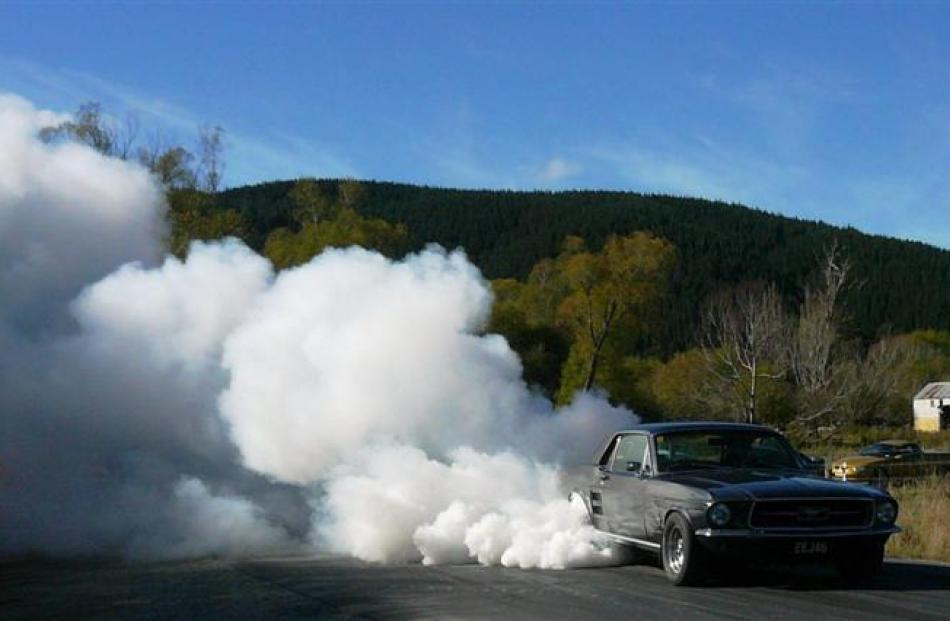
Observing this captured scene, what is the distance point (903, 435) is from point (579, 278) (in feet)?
118

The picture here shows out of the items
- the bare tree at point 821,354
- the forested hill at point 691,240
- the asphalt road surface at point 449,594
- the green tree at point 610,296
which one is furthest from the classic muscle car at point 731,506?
the forested hill at point 691,240

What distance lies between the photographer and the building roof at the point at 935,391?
113500mm

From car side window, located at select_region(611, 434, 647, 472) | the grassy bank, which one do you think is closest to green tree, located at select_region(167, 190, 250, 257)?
the grassy bank

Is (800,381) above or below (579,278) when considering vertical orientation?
below

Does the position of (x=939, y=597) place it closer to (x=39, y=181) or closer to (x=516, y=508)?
(x=516, y=508)

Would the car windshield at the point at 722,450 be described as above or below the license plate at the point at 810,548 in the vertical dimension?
above

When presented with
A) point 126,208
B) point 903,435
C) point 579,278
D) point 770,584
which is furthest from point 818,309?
point 770,584

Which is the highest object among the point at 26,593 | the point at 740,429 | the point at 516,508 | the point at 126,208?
the point at 126,208

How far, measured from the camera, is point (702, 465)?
12.6 meters

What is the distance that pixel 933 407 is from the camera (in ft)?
383

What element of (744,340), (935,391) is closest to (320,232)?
(744,340)

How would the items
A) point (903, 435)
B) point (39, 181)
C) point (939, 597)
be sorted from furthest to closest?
point (903, 435), point (39, 181), point (939, 597)

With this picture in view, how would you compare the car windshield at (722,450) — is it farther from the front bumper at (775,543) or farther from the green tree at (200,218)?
the green tree at (200,218)

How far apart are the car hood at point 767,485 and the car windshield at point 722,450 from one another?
485 mm
